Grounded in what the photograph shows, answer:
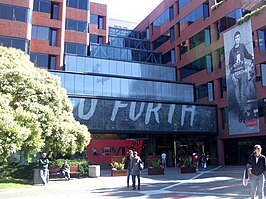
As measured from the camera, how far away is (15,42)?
34781 mm

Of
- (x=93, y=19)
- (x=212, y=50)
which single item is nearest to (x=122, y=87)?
(x=212, y=50)

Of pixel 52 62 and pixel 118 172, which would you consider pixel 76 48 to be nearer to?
pixel 52 62

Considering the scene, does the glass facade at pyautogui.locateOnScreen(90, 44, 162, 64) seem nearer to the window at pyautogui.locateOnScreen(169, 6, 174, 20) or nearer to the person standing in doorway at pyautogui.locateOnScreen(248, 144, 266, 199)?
the window at pyautogui.locateOnScreen(169, 6, 174, 20)

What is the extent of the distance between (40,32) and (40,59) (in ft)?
11.2

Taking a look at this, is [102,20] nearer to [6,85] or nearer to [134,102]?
[134,102]

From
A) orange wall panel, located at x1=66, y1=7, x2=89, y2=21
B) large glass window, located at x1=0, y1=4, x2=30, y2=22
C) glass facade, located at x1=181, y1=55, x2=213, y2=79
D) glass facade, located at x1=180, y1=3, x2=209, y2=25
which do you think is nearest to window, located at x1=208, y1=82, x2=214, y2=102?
glass facade, located at x1=181, y1=55, x2=213, y2=79

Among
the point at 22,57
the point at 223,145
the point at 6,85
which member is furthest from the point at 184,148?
the point at 6,85

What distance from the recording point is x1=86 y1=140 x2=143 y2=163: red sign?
96.6 feet

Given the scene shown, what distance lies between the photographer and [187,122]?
32.8 meters

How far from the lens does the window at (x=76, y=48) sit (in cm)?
4222

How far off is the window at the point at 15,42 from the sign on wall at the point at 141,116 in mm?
11732

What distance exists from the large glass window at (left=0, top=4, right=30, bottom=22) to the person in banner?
74.9ft

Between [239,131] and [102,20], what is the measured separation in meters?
30.0

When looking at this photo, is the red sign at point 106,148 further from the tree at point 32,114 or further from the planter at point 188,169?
the planter at point 188,169
